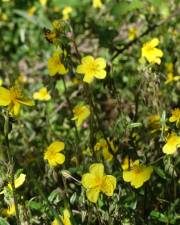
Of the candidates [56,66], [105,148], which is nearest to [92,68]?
[56,66]

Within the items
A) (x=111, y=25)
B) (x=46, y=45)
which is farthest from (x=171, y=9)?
(x=46, y=45)

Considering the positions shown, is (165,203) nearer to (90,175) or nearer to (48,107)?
(90,175)

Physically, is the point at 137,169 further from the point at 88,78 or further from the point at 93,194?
the point at 88,78

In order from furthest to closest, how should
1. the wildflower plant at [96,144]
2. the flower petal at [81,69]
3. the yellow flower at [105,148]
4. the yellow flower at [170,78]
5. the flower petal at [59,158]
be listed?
the yellow flower at [170,78]
the yellow flower at [105,148]
the flower petal at [81,69]
the flower petal at [59,158]
the wildflower plant at [96,144]

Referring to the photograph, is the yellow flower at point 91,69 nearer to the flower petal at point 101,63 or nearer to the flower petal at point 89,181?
the flower petal at point 101,63

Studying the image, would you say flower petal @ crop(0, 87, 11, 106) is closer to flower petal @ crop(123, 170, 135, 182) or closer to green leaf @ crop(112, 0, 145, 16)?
flower petal @ crop(123, 170, 135, 182)

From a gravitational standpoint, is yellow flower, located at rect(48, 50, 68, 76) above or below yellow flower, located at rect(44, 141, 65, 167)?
above

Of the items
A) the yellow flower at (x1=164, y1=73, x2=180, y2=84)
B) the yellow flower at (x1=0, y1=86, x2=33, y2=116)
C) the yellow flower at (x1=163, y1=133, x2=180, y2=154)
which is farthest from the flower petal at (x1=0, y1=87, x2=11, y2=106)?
the yellow flower at (x1=164, y1=73, x2=180, y2=84)

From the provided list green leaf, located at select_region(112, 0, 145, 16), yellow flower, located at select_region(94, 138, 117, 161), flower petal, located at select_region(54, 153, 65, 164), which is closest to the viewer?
flower petal, located at select_region(54, 153, 65, 164)

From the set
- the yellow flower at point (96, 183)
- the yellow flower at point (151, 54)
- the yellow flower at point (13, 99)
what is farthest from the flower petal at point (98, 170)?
the yellow flower at point (151, 54)
